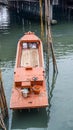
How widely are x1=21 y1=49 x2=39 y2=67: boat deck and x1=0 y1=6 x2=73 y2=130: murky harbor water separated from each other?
160 cm

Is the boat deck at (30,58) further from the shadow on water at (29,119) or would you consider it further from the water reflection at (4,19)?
the water reflection at (4,19)

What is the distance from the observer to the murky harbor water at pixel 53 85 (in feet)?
62.8

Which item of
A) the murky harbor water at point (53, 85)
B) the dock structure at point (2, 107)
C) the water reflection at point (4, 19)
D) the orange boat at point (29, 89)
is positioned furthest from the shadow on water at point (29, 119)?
the water reflection at point (4, 19)

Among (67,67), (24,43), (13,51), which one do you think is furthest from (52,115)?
(13,51)

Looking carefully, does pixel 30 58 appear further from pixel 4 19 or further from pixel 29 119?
pixel 4 19

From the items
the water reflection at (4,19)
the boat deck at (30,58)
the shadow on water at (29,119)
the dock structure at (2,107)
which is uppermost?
the water reflection at (4,19)

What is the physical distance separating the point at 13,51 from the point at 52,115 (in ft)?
51.9

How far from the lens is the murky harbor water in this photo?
19.1 metres

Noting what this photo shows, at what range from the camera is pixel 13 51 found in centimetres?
3466

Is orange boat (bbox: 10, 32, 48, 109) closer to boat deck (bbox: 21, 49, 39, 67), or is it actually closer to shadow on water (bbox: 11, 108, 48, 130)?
shadow on water (bbox: 11, 108, 48, 130)

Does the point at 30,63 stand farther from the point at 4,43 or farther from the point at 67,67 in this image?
the point at 4,43

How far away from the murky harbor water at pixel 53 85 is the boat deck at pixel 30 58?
160 centimetres

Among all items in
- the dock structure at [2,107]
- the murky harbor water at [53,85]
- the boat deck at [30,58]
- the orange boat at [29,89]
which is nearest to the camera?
the dock structure at [2,107]

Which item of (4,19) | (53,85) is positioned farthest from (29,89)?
(4,19)
